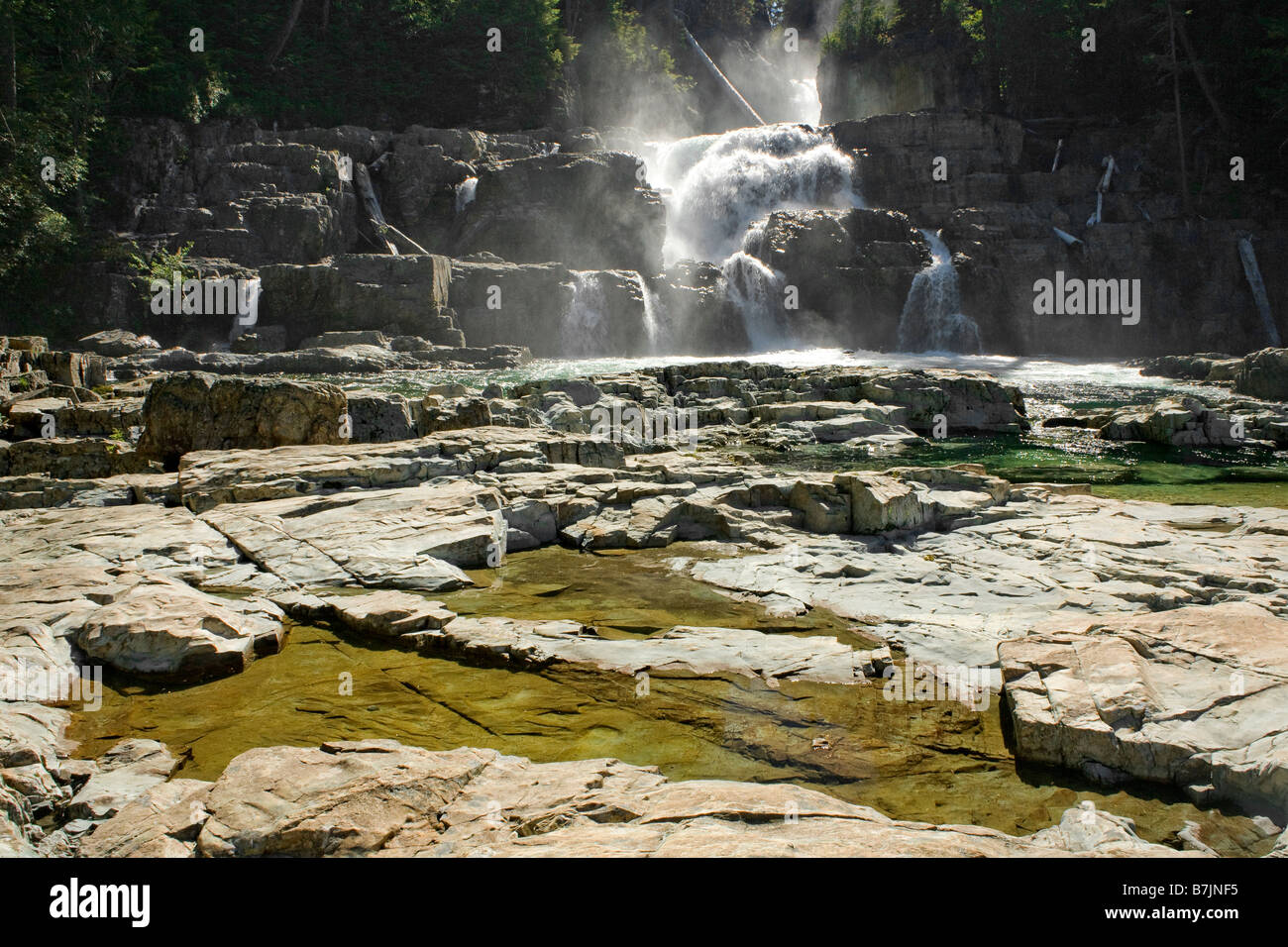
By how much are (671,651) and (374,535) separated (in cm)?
305

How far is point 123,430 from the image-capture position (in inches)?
427

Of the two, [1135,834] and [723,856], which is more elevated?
[723,856]

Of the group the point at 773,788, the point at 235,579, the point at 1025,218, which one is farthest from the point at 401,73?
the point at 773,788

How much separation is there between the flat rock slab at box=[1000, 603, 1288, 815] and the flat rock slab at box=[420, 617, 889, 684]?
886mm

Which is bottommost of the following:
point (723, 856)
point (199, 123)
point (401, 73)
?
point (723, 856)

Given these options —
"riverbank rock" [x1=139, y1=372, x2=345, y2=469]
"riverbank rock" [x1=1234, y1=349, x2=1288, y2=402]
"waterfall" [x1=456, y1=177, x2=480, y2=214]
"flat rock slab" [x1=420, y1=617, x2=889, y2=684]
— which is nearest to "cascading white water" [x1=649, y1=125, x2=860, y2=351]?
"waterfall" [x1=456, y1=177, x2=480, y2=214]

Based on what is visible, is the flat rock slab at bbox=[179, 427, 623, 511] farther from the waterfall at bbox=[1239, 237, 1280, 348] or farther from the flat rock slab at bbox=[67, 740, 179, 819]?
the waterfall at bbox=[1239, 237, 1280, 348]

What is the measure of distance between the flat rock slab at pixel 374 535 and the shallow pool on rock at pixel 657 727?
106 cm

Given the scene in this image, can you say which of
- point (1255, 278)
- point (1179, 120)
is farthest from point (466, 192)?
point (1255, 278)

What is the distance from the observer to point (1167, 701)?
3.65 meters

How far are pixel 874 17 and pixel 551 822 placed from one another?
50137mm

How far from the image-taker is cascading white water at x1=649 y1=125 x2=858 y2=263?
3145cm

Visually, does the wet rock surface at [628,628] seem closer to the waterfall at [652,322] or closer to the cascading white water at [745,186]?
the waterfall at [652,322]
